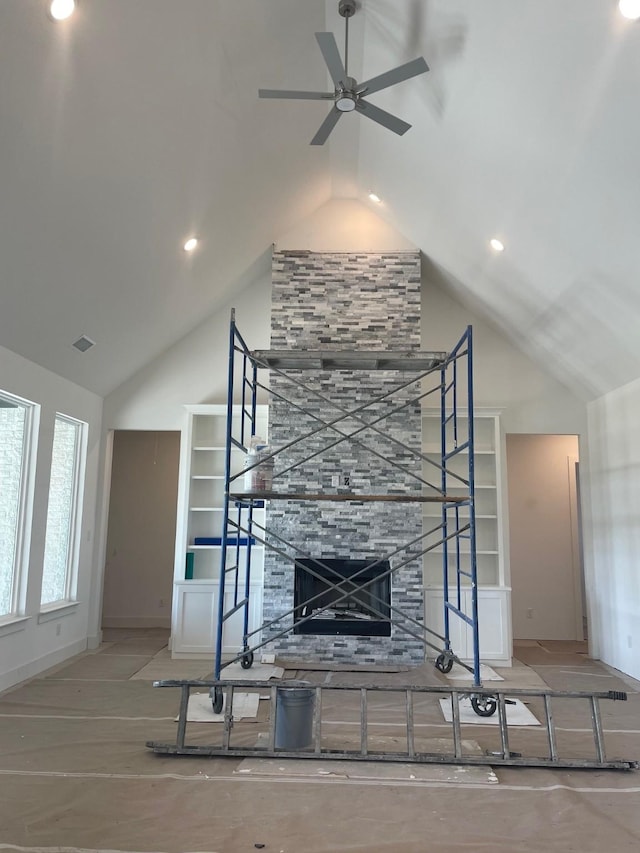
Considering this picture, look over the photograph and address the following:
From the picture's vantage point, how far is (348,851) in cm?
235

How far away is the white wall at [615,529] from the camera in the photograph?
5.25 metres

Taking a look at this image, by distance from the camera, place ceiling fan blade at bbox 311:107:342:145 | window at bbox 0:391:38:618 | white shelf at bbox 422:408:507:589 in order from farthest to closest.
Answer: white shelf at bbox 422:408:507:589 < window at bbox 0:391:38:618 < ceiling fan blade at bbox 311:107:342:145

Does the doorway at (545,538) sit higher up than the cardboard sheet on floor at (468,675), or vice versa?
the doorway at (545,538)

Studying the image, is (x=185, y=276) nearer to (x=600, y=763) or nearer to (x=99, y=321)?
(x=99, y=321)

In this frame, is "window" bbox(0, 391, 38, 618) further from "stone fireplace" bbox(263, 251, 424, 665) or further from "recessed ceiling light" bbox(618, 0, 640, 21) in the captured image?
"recessed ceiling light" bbox(618, 0, 640, 21)

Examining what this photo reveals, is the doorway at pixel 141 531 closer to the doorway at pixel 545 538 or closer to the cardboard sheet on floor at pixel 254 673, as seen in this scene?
the cardboard sheet on floor at pixel 254 673

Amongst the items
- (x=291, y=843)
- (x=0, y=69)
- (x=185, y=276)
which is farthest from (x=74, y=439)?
(x=291, y=843)

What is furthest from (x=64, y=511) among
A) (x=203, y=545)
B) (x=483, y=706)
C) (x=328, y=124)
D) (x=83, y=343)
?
(x=328, y=124)

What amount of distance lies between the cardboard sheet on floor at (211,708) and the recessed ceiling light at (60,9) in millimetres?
3715

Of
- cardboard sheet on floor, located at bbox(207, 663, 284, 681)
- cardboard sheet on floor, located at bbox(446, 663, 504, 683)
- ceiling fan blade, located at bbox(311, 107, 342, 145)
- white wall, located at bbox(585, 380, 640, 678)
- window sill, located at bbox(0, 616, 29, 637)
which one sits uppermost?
ceiling fan blade, located at bbox(311, 107, 342, 145)

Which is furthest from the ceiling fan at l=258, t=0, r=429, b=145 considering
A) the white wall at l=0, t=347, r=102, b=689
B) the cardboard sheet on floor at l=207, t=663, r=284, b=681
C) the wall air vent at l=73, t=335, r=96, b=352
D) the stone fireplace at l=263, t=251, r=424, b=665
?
the cardboard sheet on floor at l=207, t=663, r=284, b=681

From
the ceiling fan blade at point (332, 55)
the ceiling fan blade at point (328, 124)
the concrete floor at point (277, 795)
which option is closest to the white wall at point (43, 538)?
the concrete floor at point (277, 795)

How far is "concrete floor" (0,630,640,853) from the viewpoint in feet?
7.98

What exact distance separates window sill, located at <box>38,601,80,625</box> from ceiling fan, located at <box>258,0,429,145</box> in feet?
13.9
